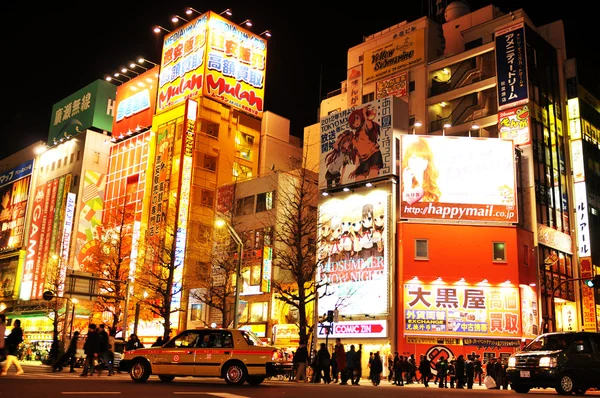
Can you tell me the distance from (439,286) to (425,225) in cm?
339

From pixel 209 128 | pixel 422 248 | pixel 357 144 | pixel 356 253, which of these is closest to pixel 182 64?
pixel 209 128

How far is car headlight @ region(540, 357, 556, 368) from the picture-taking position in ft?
49.6

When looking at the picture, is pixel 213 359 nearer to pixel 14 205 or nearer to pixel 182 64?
pixel 182 64

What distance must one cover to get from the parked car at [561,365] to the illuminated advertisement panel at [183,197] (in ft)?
88.2

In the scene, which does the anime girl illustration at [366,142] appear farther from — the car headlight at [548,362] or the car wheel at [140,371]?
the car wheel at [140,371]

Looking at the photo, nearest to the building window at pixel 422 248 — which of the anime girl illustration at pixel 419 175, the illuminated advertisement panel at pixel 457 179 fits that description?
the illuminated advertisement panel at pixel 457 179

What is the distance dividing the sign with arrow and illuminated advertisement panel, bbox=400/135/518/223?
6.05 m

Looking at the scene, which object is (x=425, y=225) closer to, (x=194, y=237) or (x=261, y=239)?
(x=261, y=239)

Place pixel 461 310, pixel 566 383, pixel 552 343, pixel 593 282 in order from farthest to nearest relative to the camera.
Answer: pixel 461 310 → pixel 593 282 → pixel 552 343 → pixel 566 383

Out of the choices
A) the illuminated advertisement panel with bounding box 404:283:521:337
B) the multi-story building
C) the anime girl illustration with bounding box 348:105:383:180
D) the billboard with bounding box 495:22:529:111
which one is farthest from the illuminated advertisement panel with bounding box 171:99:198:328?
the billboard with bounding box 495:22:529:111

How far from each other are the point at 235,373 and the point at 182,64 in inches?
1539

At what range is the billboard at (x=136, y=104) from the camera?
5356 centimetres

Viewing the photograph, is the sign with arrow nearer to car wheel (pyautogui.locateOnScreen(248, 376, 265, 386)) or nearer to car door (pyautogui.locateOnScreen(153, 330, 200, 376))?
car wheel (pyautogui.locateOnScreen(248, 376, 265, 386))

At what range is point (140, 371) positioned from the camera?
1585cm
